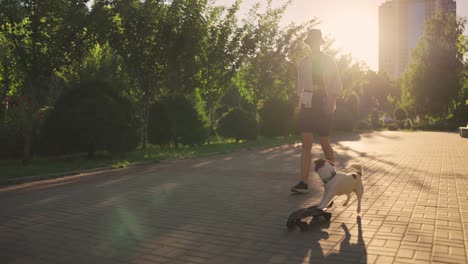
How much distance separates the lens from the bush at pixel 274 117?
25.8 meters

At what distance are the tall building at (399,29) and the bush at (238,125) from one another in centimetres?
17507

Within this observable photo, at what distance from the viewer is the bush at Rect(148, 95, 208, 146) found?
17.7 metres

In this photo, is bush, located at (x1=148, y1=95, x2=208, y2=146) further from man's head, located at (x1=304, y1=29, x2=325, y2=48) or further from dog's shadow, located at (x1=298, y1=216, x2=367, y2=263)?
dog's shadow, located at (x1=298, y1=216, x2=367, y2=263)

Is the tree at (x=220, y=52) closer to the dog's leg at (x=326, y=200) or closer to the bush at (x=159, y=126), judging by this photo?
the bush at (x=159, y=126)

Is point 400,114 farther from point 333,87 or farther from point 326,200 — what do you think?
point 326,200

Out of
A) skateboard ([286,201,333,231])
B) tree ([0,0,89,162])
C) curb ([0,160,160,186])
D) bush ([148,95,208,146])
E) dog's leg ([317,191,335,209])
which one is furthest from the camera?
bush ([148,95,208,146])

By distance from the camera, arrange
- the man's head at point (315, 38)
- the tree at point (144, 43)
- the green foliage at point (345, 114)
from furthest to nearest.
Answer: the green foliage at point (345, 114) < the tree at point (144, 43) < the man's head at point (315, 38)

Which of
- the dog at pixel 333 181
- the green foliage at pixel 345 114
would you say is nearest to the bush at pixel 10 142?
the dog at pixel 333 181

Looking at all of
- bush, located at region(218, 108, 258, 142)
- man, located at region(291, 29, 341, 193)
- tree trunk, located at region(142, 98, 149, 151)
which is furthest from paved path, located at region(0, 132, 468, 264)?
bush, located at region(218, 108, 258, 142)

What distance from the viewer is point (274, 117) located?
25.8 m

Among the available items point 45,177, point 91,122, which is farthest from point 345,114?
point 45,177

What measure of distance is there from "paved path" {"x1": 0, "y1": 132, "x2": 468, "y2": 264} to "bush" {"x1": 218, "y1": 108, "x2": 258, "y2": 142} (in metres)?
13.3

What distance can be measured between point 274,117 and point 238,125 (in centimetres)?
391

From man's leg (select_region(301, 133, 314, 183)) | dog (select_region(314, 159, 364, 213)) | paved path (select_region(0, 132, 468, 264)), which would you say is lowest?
paved path (select_region(0, 132, 468, 264))
